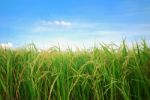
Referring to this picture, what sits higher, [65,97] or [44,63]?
[44,63]

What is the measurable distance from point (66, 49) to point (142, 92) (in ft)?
3.98

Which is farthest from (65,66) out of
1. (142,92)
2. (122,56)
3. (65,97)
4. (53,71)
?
(142,92)

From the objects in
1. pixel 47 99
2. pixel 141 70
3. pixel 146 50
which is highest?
pixel 146 50

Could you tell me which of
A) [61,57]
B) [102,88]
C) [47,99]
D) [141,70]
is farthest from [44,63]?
[141,70]

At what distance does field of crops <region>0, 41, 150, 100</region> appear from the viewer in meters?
2.69

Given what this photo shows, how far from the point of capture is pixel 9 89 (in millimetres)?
3062

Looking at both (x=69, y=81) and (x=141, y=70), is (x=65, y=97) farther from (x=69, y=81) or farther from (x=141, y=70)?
(x=141, y=70)

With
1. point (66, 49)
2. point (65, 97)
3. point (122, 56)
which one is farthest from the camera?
point (66, 49)

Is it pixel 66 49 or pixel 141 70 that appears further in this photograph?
pixel 66 49

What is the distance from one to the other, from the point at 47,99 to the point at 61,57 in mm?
522

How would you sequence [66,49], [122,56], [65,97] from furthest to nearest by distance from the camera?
1. [66,49]
2. [122,56]
3. [65,97]

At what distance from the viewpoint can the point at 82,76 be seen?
272 cm

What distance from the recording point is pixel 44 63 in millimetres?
3125

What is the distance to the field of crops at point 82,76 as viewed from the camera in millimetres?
2691
